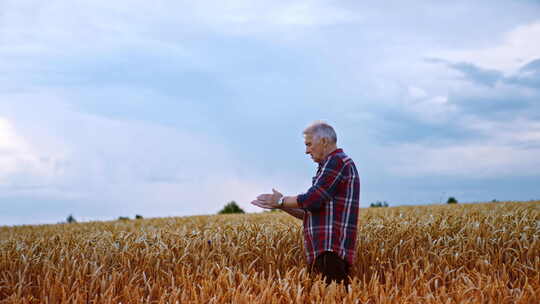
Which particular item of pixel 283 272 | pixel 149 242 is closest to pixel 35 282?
pixel 149 242

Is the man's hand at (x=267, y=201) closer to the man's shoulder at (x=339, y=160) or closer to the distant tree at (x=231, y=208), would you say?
the man's shoulder at (x=339, y=160)

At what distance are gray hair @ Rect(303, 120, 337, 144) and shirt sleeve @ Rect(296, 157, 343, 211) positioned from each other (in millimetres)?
214

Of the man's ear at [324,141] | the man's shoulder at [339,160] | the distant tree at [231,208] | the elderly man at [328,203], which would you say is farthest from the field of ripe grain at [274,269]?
the distant tree at [231,208]

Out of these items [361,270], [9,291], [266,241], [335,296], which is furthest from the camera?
[266,241]

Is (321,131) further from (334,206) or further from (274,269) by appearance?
(274,269)

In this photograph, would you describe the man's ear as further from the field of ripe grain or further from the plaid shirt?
the field of ripe grain

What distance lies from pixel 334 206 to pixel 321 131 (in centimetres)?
70

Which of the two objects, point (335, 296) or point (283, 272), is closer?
point (335, 296)

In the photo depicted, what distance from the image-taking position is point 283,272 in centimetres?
595

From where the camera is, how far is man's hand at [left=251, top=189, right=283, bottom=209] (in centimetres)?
479

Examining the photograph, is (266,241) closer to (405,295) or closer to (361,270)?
(361,270)

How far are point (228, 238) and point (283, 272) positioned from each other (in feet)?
3.50

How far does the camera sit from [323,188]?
15.6 feet

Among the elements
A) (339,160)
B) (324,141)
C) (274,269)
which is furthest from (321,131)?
(274,269)
